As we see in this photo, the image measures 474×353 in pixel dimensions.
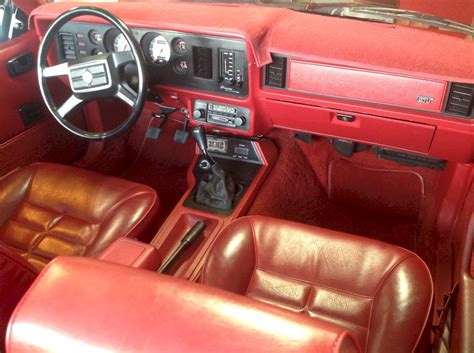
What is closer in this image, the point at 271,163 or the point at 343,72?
the point at 343,72

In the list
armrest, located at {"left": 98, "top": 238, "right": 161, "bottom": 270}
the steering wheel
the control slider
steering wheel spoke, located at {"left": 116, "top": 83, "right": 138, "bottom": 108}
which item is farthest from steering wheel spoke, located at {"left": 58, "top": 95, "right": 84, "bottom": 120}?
armrest, located at {"left": 98, "top": 238, "right": 161, "bottom": 270}

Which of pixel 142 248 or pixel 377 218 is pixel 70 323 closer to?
pixel 142 248

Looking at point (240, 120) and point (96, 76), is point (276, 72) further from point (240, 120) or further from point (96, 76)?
point (96, 76)

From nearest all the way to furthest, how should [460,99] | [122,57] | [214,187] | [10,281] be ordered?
[10,281], [460,99], [122,57], [214,187]

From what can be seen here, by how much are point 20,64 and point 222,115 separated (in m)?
0.88

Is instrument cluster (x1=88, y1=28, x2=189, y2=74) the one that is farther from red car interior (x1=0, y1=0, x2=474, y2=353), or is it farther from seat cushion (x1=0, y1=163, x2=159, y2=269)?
seat cushion (x1=0, y1=163, x2=159, y2=269)

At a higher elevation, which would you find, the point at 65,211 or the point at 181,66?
the point at 181,66

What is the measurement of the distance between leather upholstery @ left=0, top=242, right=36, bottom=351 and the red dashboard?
891 mm

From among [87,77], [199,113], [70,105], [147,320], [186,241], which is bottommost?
[186,241]

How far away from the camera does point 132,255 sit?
1.12 meters

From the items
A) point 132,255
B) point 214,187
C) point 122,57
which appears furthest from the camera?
point 214,187

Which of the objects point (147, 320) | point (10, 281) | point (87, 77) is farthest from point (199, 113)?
point (147, 320)

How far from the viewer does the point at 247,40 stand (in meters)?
1.51

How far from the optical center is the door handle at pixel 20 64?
200 cm
